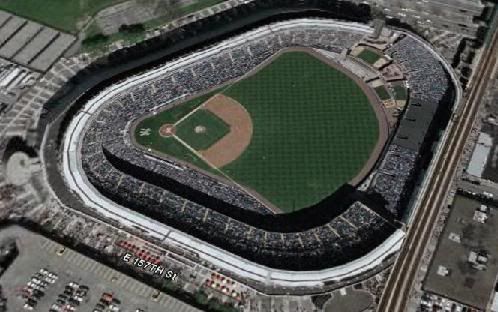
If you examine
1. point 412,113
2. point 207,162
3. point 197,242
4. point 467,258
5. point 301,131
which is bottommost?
point 197,242

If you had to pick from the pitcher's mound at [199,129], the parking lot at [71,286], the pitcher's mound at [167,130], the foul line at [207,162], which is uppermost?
the pitcher's mound at [199,129]

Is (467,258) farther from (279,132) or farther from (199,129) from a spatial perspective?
(199,129)

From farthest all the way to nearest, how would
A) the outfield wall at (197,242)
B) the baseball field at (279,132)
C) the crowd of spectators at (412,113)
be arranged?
the baseball field at (279,132) → the crowd of spectators at (412,113) → the outfield wall at (197,242)

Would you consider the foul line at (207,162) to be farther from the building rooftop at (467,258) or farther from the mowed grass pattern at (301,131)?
the building rooftop at (467,258)

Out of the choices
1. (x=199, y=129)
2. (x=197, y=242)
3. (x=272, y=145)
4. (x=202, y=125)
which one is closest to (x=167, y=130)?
(x=199, y=129)

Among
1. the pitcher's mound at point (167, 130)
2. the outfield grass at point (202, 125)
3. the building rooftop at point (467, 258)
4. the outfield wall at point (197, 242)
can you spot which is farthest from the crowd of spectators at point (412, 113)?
the pitcher's mound at point (167, 130)

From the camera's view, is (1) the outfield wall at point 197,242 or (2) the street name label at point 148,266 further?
(2) the street name label at point 148,266

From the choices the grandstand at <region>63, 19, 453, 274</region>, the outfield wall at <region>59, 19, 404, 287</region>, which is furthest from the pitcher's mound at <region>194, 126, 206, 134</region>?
the outfield wall at <region>59, 19, 404, 287</region>
